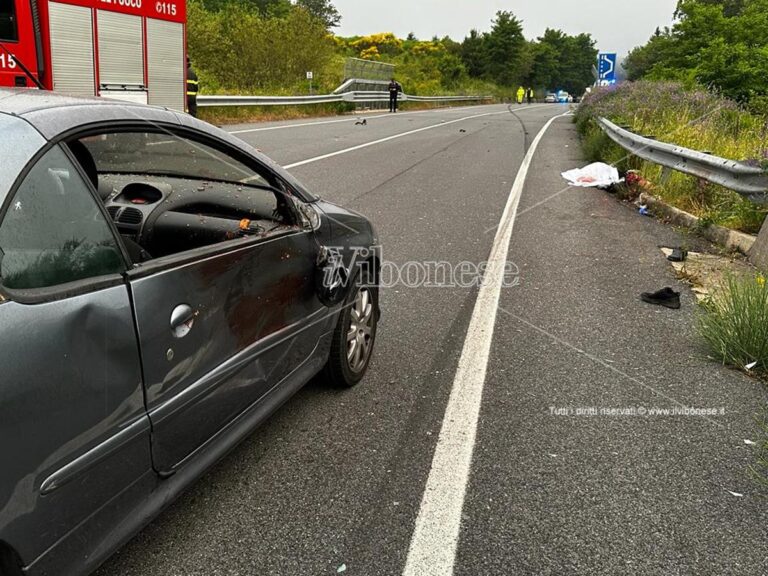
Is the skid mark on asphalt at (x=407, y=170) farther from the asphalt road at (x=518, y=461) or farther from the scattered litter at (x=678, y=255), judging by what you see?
the scattered litter at (x=678, y=255)

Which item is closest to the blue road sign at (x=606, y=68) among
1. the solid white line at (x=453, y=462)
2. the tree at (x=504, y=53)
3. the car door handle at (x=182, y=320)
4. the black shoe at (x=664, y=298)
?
the black shoe at (x=664, y=298)

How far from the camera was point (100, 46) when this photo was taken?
13.0 meters

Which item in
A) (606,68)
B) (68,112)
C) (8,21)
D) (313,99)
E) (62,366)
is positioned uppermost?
(606,68)

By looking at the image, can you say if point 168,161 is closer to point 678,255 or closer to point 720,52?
point 678,255

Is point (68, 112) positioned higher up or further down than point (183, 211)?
higher up

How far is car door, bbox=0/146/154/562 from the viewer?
1.75m

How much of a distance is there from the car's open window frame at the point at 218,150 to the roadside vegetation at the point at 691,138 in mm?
5634

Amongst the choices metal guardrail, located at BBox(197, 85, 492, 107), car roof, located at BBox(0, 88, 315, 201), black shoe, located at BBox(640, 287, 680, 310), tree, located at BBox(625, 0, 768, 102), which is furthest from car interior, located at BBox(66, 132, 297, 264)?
tree, located at BBox(625, 0, 768, 102)

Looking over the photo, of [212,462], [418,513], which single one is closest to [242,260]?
[212,462]

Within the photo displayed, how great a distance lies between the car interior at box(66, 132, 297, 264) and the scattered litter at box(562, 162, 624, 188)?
9137mm

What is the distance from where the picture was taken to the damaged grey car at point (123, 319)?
1.82 metres

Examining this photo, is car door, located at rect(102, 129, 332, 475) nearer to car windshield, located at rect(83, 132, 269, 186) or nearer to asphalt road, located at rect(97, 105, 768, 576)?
car windshield, located at rect(83, 132, 269, 186)

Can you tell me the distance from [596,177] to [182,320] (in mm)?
10737

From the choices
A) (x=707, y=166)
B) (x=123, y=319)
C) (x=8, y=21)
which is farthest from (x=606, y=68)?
(x=123, y=319)
